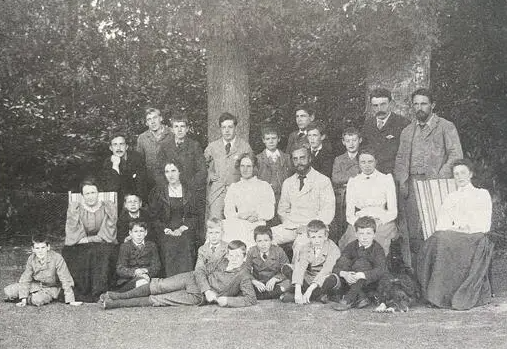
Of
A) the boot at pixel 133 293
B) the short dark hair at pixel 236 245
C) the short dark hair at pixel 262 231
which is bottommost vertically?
the boot at pixel 133 293

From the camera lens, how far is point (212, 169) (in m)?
7.16

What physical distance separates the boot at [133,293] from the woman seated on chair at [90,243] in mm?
363

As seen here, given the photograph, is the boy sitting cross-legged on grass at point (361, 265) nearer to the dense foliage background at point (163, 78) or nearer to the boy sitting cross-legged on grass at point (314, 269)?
the boy sitting cross-legged on grass at point (314, 269)

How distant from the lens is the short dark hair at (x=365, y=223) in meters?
5.89

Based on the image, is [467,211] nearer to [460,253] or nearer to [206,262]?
[460,253]

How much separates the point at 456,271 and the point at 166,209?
2654 mm

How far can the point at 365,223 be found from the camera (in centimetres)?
590

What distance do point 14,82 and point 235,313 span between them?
17.2 ft

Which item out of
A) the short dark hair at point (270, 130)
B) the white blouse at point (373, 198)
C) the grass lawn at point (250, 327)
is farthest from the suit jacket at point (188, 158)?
the grass lawn at point (250, 327)

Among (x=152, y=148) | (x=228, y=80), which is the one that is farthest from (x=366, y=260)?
(x=228, y=80)

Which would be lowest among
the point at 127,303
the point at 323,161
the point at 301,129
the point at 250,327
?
the point at 250,327

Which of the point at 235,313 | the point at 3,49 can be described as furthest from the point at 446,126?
the point at 3,49

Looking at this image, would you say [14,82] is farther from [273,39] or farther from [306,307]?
[306,307]

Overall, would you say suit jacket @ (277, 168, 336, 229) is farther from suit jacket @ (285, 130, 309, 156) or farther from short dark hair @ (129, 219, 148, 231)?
short dark hair @ (129, 219, 148, 231)
